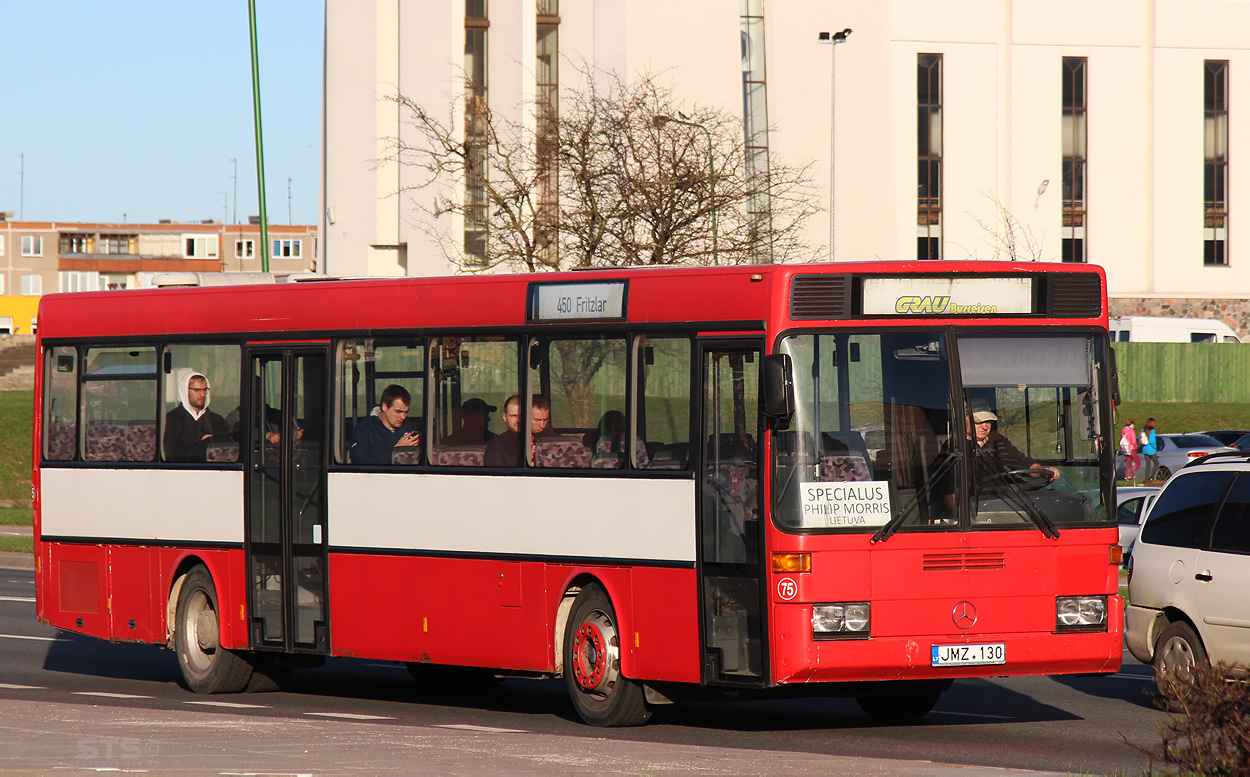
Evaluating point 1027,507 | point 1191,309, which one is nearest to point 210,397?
point 1027,507

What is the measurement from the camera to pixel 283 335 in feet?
45.0

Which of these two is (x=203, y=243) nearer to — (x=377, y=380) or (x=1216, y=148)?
(x=1216, y=148)

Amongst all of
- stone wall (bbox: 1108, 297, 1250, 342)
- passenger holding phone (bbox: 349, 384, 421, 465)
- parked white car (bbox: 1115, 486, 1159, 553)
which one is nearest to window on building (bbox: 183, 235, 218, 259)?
stone wall (bbox: 1108, 297, 1250, 342)

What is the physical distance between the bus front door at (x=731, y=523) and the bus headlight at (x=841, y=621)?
337 mm

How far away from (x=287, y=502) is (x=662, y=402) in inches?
144

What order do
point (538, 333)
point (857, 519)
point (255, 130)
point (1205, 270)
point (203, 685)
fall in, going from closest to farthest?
point (857, 519) < point (538, 333) < point (203, 685) < point (255, 130) < point (1205, 270)

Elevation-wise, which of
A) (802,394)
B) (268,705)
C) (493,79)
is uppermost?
(493,79)

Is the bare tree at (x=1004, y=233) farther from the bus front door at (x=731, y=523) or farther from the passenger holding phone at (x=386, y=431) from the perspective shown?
the bus front door at (x=731, y=523)

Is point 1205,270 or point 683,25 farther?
point 1205,270

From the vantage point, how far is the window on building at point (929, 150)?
67.0m

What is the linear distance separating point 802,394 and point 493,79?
49.1 m

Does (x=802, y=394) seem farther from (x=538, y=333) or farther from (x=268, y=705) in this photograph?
(x=268, y=705)

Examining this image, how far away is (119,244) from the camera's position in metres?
153

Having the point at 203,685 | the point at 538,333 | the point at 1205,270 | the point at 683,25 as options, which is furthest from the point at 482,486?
the point at 1205,270
